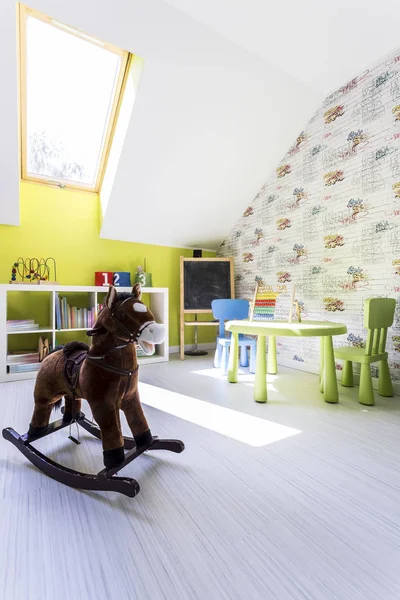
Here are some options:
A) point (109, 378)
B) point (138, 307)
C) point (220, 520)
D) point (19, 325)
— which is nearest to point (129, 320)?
point (138, 307)

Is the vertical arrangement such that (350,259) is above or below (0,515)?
above

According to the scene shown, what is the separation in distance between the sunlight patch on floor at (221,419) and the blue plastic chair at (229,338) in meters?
0.88

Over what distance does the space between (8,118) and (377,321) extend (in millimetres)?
3312

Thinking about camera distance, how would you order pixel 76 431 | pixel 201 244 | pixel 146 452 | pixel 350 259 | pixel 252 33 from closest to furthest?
pixel 146 452
pixel 76 431
pixel 252 33
pixel 350 259
pixel 201 244

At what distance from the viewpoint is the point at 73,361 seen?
1.35 metres

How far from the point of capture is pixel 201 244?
452 cm

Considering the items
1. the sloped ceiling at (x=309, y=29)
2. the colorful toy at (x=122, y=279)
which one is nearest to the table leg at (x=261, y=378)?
the colorful toy at (x=122, y=279)

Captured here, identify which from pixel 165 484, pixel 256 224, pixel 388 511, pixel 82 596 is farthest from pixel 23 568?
pixel 256 224

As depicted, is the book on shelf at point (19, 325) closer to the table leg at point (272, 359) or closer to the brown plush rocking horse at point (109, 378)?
the brown plush rocking horse at point (109, 378)

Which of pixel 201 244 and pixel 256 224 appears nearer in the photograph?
pixel 256 224

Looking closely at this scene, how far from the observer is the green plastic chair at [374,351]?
2172mm

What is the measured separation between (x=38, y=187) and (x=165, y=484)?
335 cm

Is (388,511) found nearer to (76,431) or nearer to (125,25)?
(76,431)

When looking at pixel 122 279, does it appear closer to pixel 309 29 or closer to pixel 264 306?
pixel 264 306
